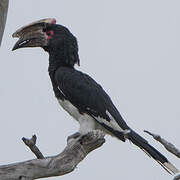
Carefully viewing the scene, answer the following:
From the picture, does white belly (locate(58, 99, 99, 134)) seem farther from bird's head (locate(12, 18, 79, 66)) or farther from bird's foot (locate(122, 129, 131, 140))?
bird's head (locate(12, 18, 79, 66))

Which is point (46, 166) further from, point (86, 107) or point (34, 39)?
point (34, 39)

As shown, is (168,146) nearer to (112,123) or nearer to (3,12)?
(3,12)

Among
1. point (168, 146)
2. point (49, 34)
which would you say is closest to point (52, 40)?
point (49, 34)

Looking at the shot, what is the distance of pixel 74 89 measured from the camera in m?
5.77

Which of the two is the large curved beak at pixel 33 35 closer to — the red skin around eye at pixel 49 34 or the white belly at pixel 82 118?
the red skin around eye at pixel 49 34

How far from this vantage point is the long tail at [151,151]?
5.07 metres

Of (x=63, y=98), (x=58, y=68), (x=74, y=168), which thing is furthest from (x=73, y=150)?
(x=58, y=68)

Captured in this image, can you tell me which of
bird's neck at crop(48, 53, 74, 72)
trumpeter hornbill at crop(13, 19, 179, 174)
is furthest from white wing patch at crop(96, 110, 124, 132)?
bird's neck at crop(48, 53, 74, 72)

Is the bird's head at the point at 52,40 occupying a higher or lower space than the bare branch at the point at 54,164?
higher

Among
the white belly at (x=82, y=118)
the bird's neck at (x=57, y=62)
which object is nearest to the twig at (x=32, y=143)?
A: the white belly at (x=82, y=118)

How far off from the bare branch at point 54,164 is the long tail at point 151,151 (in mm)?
912

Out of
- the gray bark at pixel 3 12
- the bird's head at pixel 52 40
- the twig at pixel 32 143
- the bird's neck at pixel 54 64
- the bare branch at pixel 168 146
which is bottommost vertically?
the twig at pixel 32 143

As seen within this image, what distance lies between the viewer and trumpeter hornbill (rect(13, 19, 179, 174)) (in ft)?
18.1

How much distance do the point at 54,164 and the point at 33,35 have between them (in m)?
2.34
